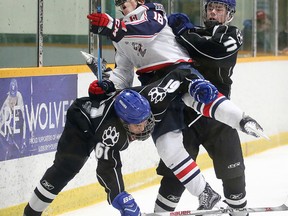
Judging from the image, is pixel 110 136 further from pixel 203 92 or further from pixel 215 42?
pixel 215 42

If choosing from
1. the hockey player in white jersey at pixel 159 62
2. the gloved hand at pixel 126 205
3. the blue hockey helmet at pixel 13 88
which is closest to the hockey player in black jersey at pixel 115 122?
the gloved hand at pixel 126 205

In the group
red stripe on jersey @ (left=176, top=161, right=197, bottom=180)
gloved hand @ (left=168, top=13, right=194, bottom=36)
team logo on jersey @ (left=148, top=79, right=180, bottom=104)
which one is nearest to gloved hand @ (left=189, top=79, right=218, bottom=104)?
team logo on jersey @ (left=148, top=79, right=180, bottom=104)

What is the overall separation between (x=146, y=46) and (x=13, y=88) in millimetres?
954

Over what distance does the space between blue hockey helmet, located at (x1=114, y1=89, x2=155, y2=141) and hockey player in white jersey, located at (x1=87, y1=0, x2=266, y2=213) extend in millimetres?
211

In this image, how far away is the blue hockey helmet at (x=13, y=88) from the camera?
467 cm

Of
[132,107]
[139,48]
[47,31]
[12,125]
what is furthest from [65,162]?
[47,31]

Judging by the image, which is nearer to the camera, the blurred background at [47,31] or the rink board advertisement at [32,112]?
the rink board advertisement at [32,112]

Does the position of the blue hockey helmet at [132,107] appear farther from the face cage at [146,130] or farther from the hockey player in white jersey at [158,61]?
the hockey player in white jersey at [158,61]

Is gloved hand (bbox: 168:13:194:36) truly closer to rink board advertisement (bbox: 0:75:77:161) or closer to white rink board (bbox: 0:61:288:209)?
rink board advertisement (bbox: 0:75:77:161)

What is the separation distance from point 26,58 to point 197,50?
1212 mm

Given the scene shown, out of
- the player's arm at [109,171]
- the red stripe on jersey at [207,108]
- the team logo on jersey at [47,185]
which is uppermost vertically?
the red stripe on jersey at [207,108]

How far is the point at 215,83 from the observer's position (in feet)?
14.0

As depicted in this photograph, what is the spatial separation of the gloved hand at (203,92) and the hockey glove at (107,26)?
394 millimetres

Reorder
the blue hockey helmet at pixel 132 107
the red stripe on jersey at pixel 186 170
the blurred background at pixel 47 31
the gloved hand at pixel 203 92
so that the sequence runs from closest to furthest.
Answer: the blue hockey helmet at pixel 132 107 → the gloved hand at pixel 203 92 → the red stripe on jersey at pixel 186 170 → the blurred background at pixel 47 31
